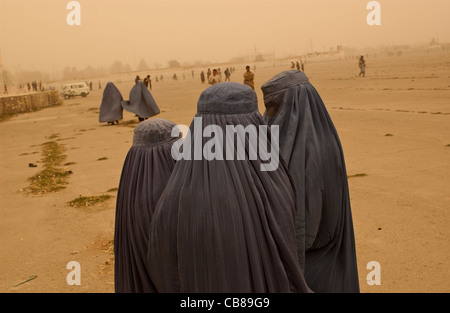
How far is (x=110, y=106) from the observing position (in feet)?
49.2

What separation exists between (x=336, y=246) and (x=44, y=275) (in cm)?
292

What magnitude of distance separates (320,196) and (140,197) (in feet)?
2.85

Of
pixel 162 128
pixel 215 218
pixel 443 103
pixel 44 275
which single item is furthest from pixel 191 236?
pixel 443 103

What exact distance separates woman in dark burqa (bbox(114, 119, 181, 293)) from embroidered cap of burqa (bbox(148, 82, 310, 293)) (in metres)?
0.36

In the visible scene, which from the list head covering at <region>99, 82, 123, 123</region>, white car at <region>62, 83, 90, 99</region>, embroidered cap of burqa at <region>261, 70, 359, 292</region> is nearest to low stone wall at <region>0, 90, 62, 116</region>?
A: white car at <region>62, 83, 90, 99</region>

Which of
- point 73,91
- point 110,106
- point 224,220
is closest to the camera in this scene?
point 224,220

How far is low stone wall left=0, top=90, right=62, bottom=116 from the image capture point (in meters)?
23.0

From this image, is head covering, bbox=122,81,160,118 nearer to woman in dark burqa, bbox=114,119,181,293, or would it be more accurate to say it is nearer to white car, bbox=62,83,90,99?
woman in dark burqa, bbox=114,119,181,293

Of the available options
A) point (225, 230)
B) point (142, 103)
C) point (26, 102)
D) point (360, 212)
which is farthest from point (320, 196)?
point (26, 102)

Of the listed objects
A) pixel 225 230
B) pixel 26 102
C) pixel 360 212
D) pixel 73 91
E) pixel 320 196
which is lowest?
pixel 360 212

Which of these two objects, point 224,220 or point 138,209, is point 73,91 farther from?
point 224,220

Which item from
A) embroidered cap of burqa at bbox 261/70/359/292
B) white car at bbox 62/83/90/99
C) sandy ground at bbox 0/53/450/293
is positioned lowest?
sandy ground at bbox 0/53/450/293

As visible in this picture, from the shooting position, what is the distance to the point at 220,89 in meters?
1.69

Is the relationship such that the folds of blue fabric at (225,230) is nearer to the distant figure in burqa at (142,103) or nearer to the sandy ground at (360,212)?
the sandy ground at (360,212)
